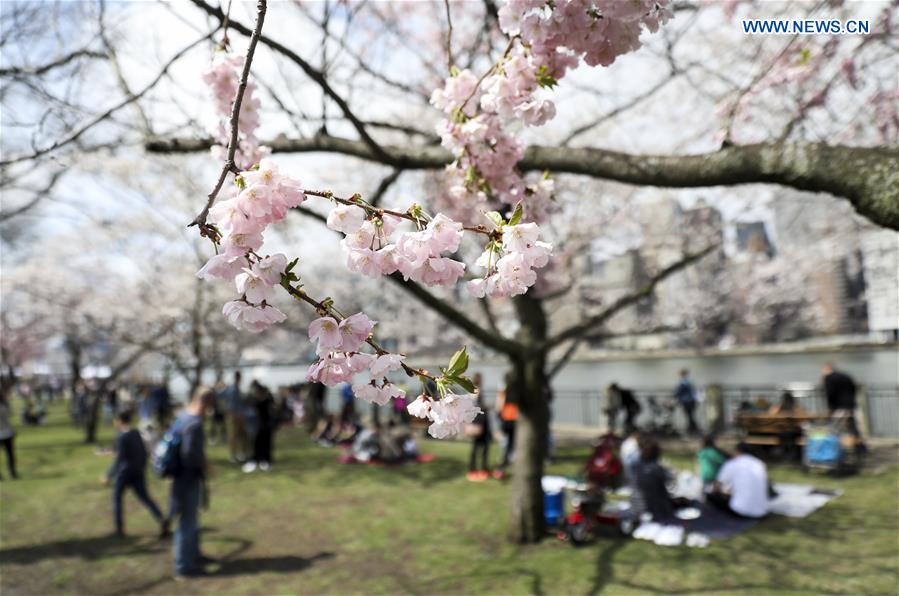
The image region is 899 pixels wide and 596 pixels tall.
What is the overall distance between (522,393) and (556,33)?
5248mm

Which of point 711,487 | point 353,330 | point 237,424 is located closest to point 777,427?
point 711,487

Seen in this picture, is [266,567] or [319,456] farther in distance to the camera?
[319,456]

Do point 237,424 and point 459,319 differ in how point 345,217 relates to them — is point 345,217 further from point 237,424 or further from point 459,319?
point 237,424

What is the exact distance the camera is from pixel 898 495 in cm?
793

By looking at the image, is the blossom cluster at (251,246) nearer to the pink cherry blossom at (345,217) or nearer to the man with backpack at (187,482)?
the pink cherry blossom at (345,217)

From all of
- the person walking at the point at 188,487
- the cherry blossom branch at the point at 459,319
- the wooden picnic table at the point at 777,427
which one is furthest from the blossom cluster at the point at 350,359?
the wooden picnic table at the point at 777,427

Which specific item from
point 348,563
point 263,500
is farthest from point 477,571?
Result: point 263,500

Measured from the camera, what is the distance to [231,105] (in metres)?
2.73

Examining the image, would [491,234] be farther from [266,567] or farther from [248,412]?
[248,412]

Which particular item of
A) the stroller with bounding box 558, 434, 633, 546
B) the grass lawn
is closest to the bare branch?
the grass lawn

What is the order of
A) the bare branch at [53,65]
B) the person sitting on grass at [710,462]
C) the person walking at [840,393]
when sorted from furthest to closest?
the person walking at [840,393] < the person sitting on grass at [710,462] < the bare branch at [53,65]

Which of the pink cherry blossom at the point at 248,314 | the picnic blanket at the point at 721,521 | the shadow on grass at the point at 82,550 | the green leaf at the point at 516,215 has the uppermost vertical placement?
the green leaf at the point at 516,215

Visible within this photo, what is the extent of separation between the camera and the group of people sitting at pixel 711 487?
22.6 ft

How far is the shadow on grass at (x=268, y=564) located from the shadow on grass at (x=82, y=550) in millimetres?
1234
